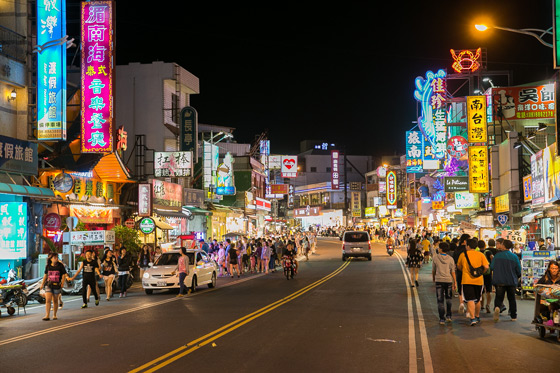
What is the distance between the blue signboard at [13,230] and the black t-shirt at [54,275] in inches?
386

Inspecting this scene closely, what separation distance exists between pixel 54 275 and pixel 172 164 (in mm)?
23424

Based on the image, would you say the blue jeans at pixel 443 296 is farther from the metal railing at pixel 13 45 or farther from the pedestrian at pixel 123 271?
the metal railing at pixel 13 45

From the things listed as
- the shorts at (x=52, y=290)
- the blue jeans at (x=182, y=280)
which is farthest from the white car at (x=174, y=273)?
the shorts at (x=52, y=290)

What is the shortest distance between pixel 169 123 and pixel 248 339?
111 feet

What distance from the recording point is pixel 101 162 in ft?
103

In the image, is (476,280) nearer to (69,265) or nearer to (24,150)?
(69,265)

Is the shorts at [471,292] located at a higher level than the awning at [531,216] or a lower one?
lower

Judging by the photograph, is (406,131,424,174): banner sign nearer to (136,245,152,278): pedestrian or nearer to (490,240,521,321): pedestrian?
(136,245,152,278): pedestrian

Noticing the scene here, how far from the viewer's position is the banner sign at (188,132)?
1636 inches

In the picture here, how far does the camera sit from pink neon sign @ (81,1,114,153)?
27375mm

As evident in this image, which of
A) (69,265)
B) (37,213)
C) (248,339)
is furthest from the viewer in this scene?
(37,213)

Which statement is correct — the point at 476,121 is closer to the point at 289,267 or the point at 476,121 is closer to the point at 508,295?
the point at 289,267

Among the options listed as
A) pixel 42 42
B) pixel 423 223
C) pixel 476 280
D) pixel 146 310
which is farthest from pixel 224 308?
pixel 423 223

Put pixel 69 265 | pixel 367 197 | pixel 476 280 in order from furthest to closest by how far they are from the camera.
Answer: pixel 367 197 → pixel 69 265 → pixel 476 280
